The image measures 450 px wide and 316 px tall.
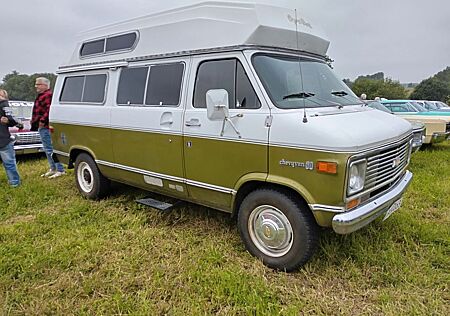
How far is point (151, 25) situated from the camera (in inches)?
171

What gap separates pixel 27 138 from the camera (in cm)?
812

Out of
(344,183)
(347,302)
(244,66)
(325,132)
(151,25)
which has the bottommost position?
(347,302)

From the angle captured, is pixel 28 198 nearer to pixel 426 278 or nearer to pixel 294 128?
pixel 294 128

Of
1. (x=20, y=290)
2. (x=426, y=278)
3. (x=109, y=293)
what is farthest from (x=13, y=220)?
(x=426, y=278)

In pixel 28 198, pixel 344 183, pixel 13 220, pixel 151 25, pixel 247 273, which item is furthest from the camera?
pixel 28 198

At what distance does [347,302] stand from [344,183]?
3.39 ft

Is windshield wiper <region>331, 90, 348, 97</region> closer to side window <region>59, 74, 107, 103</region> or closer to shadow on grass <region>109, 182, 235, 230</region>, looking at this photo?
shadow on grass <region>109, 182, 235, 230</region>

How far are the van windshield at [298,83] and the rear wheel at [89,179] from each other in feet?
10.7

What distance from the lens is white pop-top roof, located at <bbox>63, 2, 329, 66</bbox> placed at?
3.47 m

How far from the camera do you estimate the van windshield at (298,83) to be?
3.36 metres

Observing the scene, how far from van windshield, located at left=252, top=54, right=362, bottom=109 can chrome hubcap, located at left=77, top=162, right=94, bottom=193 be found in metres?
3.54

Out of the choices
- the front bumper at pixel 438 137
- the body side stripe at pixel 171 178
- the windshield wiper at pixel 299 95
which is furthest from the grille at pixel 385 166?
the front bumper at pixel 438 137

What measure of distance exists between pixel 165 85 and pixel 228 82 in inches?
37.5

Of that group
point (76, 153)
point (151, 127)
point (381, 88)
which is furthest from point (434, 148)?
point (381, 88)
